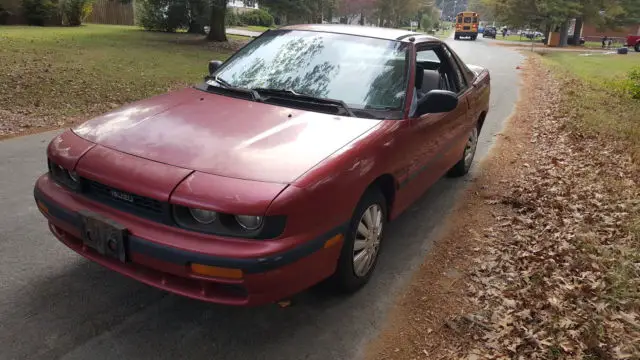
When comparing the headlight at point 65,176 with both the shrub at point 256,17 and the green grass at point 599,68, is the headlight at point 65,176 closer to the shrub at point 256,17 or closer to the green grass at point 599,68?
the green grass at point 599,68

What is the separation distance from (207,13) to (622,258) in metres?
22.8

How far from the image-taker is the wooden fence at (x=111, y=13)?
29.8m

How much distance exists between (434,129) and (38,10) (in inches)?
994

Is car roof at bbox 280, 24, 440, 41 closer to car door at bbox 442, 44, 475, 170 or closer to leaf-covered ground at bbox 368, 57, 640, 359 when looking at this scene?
car door at bbox 442, 44, 475, 170

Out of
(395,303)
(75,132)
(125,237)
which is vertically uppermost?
(75,132)

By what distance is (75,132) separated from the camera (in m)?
3.21

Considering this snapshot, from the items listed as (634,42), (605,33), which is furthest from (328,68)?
(605,33)

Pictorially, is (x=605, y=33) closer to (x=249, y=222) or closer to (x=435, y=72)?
(x=435, y=72)

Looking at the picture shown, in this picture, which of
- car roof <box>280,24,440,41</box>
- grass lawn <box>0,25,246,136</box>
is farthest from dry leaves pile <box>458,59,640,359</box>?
grass lawn <box>0,25,246,136</box>

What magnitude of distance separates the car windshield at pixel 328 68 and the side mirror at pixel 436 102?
0.16 metres

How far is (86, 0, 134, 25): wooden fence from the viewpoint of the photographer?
97.9 feet

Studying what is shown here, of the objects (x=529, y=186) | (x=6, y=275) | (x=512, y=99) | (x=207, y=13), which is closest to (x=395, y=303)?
(x=6, y=275)

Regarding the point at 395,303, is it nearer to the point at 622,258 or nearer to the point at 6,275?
the point at 622,258

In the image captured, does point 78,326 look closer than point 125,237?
No
